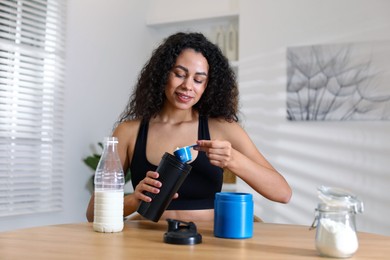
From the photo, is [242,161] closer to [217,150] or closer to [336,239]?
[217,150]

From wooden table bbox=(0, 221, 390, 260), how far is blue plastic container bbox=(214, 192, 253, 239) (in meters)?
0.03

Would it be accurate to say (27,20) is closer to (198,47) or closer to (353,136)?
(198,47)

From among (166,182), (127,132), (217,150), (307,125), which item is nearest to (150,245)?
(166,182)

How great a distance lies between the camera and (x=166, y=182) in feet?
4.53

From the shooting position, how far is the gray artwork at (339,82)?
3.64 metres

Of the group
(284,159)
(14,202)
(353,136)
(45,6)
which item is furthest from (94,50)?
(353,136)

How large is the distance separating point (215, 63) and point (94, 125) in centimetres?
216

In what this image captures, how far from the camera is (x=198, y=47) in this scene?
202 cm

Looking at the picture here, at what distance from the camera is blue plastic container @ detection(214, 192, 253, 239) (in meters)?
1.37

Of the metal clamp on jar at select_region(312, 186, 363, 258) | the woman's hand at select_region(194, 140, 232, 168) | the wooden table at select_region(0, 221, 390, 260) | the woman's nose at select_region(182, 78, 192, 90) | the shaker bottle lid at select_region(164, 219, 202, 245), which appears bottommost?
the wooden table at select_region(0, 221, 390, 260)

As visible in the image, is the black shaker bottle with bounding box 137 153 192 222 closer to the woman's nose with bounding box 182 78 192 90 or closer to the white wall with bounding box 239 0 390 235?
the woman's nose with bounding box 182 78 192 90

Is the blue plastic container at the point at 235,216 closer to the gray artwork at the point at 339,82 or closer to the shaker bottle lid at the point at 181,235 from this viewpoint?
the shaker bottle lid at the point at 181,235

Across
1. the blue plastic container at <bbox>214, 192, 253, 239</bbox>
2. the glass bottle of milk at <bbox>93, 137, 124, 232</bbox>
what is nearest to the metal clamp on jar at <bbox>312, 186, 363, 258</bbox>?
the blue plastic container at <bbox>214, 192, 253, 239</bbox>

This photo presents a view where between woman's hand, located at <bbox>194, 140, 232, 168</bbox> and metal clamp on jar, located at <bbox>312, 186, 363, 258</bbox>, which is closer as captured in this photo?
metal clamp on jar, located at <bbox>312, 186, 363, 258</bbox>
